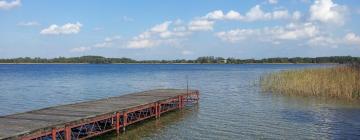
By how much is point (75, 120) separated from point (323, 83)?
61.5 feet

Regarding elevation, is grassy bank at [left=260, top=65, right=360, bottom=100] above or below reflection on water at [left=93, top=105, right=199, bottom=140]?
above

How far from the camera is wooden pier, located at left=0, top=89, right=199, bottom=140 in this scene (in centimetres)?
1160

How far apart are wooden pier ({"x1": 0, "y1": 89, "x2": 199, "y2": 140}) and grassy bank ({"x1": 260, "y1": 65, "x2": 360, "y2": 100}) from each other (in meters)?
11.2

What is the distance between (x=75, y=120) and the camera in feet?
43.0

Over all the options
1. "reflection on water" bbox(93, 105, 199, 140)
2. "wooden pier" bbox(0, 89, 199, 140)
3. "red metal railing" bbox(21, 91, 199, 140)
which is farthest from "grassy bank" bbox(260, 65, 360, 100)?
"wooden pier" bbox(0, 89, 199, 140)

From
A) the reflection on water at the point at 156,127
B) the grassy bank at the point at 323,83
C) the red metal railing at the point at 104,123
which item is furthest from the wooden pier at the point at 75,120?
the grassy bank at the point at 323,83

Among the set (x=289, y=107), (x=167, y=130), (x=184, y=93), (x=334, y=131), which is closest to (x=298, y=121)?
(x=334, y=131)

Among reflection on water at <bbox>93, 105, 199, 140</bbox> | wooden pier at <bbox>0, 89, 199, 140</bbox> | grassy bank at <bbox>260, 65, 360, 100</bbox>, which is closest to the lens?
wooden pier at <bbox>0, 89, 199, 140</bbox>

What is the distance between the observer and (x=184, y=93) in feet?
79.1

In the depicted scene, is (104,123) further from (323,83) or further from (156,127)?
(323,83)

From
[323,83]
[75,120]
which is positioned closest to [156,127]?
[75,120]

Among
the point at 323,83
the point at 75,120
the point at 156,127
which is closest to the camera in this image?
the point at 75,120

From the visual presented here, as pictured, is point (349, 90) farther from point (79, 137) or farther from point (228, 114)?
point (79, 137)

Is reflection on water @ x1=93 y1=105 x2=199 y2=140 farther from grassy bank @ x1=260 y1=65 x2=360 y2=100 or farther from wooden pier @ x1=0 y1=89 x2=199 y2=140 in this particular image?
grassy bank @ x1=260 y1=65 x2=360 y2=100
